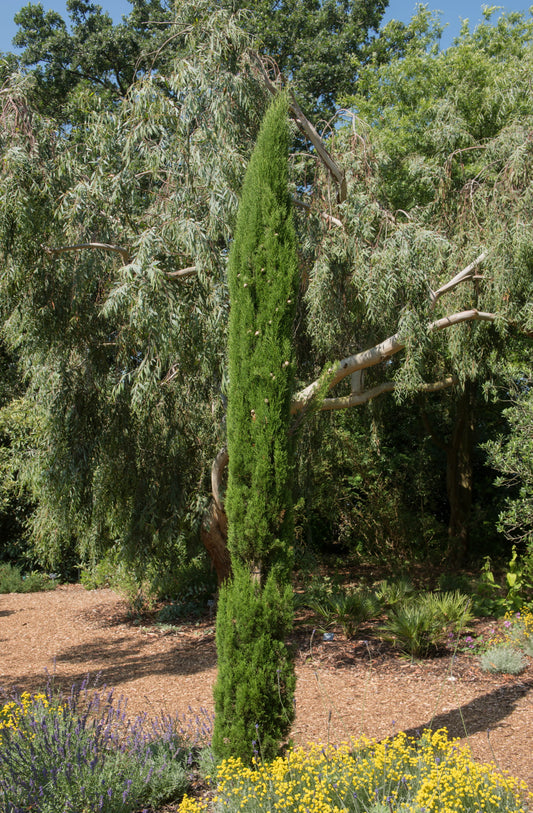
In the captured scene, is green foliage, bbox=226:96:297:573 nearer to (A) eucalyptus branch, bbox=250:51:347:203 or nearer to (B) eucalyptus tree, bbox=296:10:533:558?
(B) eucalyptus tree, bbox=296:10:533:558

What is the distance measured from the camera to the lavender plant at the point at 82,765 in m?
3.09

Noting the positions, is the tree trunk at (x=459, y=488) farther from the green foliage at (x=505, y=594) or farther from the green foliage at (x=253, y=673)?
the green foliage at (x=253, y=673)

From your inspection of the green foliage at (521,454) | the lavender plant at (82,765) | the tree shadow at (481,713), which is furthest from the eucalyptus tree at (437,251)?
the lavender plant at (82,765)

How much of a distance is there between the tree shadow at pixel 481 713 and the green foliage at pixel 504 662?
0.19 metres

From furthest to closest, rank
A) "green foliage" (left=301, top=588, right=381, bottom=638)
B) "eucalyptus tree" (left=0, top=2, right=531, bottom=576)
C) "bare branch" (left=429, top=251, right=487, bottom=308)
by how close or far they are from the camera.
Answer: "green foliage" (left=301, top=588, right=381, bottom=638) → "bare branch" (left=429, top=251, right=487, bottom=308) → "eucalyptus tree" (left=0, top=2, right=531, bottom=576)

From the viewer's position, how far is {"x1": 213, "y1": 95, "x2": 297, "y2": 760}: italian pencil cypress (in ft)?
11.7

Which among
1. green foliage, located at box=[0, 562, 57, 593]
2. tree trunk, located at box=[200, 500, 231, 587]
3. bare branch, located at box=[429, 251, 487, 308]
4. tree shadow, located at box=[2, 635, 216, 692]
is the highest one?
bare branch, located at box=[429, 251, 487, 308]

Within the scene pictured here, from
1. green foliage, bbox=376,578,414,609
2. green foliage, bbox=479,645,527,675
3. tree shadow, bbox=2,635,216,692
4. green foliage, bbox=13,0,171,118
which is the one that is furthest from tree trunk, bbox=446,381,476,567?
green foliage, bbox=13,0,171,118

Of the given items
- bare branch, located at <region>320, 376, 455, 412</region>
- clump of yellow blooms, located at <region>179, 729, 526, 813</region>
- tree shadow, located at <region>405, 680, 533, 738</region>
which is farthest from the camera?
bare branch, located at <region>320, 376, 455, 412</region>

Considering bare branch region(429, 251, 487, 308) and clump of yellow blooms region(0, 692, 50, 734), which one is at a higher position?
bare branch region(429, 251, 487, 308)

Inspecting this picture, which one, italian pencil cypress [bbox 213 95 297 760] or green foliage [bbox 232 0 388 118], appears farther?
green foliage [bbox 232 0 388 118]

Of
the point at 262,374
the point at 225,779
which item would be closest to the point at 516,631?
the point at 225,779

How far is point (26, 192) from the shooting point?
→ 555cm

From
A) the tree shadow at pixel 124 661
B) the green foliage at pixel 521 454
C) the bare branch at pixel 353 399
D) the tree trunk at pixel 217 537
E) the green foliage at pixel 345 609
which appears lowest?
the tree shadow at pixel 124 661
